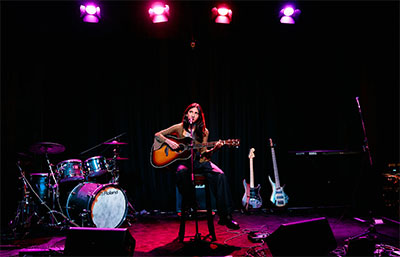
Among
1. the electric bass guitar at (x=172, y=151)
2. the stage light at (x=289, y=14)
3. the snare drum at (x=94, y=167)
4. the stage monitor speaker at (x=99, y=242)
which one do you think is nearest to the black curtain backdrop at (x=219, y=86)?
the stage light at (x=289, y=14)

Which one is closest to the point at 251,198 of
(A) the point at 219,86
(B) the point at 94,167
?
(A) the point at 219,86

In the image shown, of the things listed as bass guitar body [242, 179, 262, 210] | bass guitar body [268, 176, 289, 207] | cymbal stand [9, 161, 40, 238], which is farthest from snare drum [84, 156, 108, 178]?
bass guitar body [268, 176, 289, 207]

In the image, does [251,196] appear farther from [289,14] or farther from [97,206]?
[289,14]

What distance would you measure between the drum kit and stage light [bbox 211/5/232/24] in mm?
3178

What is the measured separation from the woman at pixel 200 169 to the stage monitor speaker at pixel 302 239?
127 cm

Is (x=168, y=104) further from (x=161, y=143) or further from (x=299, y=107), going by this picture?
(x=299, y=107)

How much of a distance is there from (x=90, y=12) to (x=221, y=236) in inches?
168

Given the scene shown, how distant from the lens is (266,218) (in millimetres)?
4957

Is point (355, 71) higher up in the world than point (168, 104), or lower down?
higher up

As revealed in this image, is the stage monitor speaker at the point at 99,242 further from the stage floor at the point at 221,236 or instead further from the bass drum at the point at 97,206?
the bass drum at the point at 97,206

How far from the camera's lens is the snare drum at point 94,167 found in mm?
4363

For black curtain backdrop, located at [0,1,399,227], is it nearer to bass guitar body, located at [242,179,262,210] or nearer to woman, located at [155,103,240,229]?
bass guitar body, located at [242,179,262,210]

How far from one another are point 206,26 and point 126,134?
108 inches

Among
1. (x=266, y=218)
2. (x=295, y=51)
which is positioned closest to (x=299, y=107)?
(x=295, y=51)
